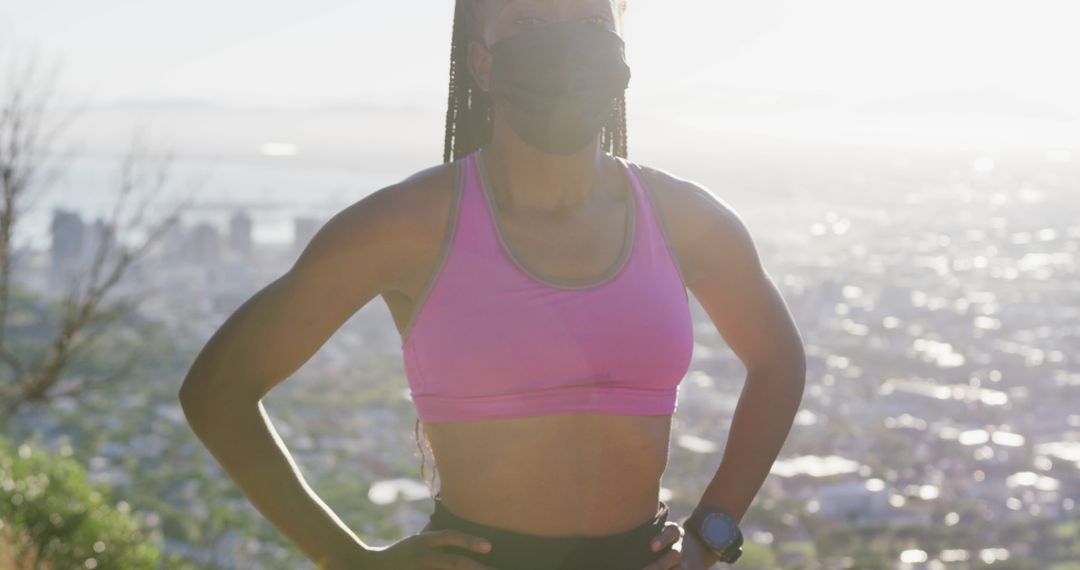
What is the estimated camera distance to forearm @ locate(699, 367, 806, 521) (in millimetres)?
1812

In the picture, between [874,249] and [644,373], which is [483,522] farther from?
[874,249]

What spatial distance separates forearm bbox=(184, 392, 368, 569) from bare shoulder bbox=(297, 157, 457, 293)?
0.22m

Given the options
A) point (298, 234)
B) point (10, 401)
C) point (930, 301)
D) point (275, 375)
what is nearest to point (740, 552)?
point (275, 375)

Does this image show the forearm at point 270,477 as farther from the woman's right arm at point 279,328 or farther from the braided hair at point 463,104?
the braided hair at point 463,104

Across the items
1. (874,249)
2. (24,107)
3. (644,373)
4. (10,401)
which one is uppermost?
(644,373)

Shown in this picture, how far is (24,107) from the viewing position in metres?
6.74

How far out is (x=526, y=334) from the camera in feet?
4.89

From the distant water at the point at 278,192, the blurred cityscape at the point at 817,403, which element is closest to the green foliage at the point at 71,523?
the blurred cityscape at the point at 817,403

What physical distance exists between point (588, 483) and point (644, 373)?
0.17 metres

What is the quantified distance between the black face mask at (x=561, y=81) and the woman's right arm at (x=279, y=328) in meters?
0.21

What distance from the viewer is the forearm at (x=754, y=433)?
5.95ft

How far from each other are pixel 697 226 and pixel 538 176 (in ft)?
0.78

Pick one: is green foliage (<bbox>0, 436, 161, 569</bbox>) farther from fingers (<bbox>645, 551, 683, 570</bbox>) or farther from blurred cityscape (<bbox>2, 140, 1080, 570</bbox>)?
fingers (<bbox>645, 551, 683, 570</bbox>)

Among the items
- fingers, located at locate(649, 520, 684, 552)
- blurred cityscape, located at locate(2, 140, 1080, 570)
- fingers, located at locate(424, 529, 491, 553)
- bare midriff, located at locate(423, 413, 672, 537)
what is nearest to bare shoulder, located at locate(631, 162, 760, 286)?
bare midriff, located at locate(423, 413, 672, 537)
